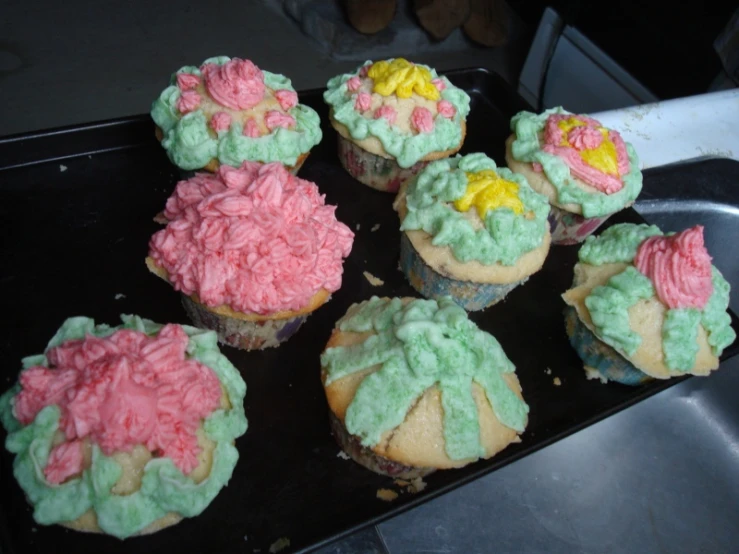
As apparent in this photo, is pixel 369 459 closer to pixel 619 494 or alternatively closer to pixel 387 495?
pixel 387 495

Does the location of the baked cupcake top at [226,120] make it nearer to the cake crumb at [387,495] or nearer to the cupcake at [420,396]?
the cupcake at [420,396]

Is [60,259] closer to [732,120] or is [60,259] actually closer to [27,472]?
[27,472]

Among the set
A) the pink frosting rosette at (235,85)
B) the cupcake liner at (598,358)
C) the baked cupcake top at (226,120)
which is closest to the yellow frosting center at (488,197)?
the cupcake liner at (598,358)

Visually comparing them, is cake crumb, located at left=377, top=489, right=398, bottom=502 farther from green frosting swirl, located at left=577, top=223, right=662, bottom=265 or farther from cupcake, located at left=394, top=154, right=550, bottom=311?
green frosting swirl, located at left=577, top=223, right=662, bottom=265

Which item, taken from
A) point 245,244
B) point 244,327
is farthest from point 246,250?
point 244,327

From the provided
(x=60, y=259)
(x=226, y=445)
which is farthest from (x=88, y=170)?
(x=226, y=445)

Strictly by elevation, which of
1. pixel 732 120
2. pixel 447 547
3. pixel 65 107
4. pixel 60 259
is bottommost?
pixel 65 107

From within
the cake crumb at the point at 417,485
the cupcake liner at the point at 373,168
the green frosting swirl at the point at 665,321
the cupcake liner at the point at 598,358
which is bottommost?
the cake crumb at the point at 417,485
